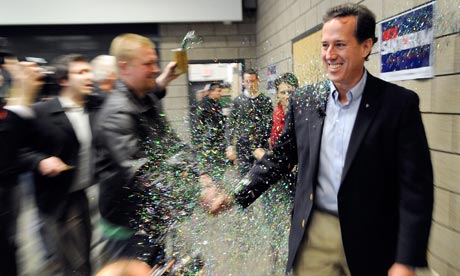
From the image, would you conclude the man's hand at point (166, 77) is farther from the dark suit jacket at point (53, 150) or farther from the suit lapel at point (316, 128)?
the suit lapel at point (316, 128)

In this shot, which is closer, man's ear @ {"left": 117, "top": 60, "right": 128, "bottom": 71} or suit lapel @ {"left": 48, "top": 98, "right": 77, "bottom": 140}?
man's ear @ {"left": 117, "top": 60, "right": 128, "bottom": 71}

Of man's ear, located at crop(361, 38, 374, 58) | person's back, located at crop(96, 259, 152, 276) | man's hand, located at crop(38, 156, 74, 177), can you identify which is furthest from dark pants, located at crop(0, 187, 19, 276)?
man's ear, located at crop(361, 38, 374, 58)

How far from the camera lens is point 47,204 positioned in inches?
80.4

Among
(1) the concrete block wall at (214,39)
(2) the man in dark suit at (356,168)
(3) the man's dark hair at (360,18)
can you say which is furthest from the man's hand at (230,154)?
(1) the concrete block wall at (214,39)

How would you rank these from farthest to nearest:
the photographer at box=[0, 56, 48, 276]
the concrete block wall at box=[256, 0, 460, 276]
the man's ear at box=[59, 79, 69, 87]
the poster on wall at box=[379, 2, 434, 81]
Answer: the man's ear at box=[59, 79, 69, 87] < the photographer at box=[0, 56, 48, 276] < the poster on wall at box=[379, 2, 434, 81] < the concrete block wall at box=[256, 0, 460, 276]

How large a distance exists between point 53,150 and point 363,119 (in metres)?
1.68

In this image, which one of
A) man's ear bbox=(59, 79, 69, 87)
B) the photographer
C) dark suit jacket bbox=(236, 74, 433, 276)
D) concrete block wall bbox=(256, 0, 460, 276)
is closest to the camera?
dark suit jacket bbox=(236, 74, 433, 276)

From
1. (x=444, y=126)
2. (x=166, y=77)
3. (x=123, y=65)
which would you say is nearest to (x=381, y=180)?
(x=444, y=126)

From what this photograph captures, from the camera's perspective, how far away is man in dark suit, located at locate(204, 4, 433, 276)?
1034 mm

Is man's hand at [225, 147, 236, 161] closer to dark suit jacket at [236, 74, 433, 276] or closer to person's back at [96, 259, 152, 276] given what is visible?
dark suit jacket at [236, 74, 433, 276]

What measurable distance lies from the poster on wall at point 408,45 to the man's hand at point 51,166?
5.73 ft

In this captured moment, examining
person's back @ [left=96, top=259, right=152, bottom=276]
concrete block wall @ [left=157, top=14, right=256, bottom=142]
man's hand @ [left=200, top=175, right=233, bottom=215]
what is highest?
concrete block wall @ [left=157, top=14, right=256, bottom=142]

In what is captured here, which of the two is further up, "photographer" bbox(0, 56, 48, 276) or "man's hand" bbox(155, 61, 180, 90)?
→ "man's hand" bbox(155, 61, 180, 90)

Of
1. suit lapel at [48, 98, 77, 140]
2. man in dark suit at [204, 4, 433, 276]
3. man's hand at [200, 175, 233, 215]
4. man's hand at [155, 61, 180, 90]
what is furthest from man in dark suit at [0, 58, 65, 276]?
man in dark suit at [204, 4, 433, 276]
